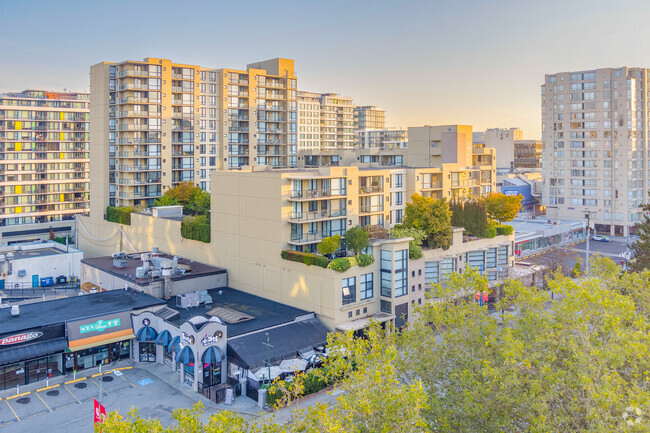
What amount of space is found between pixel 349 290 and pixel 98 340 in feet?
66.5

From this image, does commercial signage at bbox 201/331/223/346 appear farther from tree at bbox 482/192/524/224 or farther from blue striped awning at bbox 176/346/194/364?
tree at bbox 482/192/524/224

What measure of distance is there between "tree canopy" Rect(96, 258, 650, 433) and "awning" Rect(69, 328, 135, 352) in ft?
71.7

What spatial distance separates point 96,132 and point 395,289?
53.7 metres

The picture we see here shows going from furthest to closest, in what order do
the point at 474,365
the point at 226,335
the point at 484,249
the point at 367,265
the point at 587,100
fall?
the point at 587,100 → the point at 484,249 → the point at 367,265 → the point at 226,335 → the point at 474,365

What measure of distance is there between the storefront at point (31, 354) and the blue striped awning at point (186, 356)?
30.6ft

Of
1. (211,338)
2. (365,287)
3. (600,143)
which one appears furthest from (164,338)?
(600,143)

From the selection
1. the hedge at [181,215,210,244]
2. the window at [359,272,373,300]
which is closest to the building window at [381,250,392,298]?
the window at [359,272,373,300]

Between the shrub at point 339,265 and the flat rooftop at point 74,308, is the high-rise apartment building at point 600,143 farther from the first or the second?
the flat rooftop at point 74,308

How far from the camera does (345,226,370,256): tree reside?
163 feet

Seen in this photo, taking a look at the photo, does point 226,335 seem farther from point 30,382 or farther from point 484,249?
point 484,249

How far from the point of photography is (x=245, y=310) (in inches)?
1986

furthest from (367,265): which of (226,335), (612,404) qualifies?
(612,404)

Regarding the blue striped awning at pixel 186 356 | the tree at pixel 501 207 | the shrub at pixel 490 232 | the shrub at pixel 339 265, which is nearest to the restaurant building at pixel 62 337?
the blue striped awning at pixel 186 356

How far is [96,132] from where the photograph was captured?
274 feet
